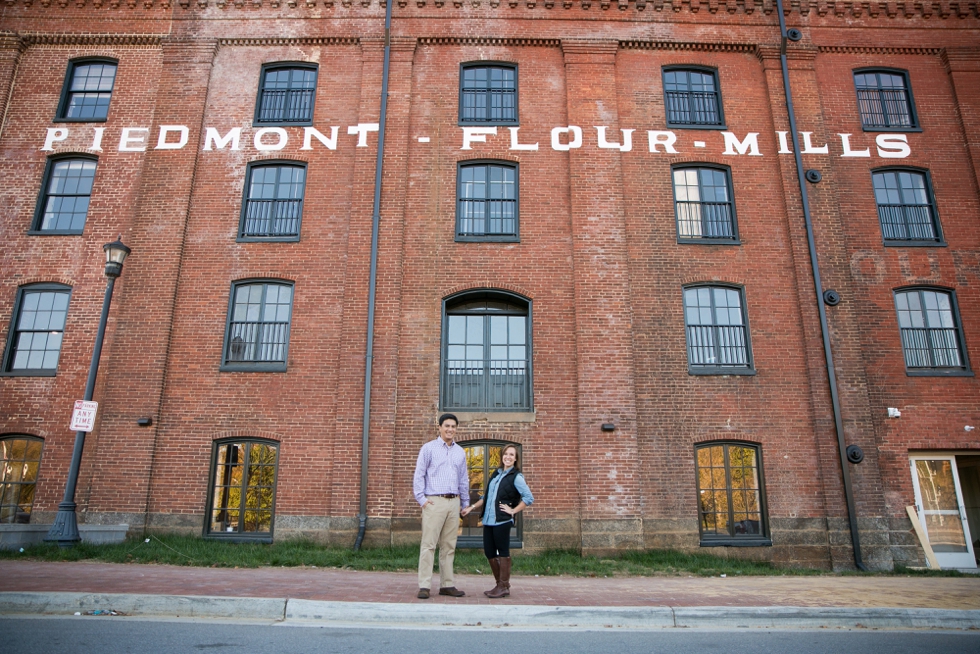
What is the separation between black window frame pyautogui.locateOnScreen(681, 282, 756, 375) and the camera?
12938 millimetres

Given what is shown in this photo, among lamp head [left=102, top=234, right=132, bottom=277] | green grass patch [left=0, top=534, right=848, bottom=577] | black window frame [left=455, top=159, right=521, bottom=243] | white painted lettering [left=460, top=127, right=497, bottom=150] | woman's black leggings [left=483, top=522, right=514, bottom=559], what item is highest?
white painted lettering [left=460, top=127, right=497, bottom=150]

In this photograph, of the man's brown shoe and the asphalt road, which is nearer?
the asphalt road

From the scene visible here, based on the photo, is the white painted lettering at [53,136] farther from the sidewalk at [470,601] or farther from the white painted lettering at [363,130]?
the sidewalk at [470,601]

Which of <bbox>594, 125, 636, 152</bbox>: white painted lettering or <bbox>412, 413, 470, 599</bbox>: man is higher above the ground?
<bbox>594, 125, 636, 152</bbox>: white painted lettering

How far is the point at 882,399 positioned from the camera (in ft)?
42.7

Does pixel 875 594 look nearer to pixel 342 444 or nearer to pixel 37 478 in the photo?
pixel 342 444

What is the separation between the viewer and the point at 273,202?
1400 cm

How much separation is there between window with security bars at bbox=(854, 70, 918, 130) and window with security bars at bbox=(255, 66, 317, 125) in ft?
45.3

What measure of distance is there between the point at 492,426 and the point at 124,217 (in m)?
9.87

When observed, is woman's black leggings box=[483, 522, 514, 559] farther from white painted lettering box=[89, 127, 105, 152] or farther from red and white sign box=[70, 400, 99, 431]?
white painted lettering box=[89, 127, 105, 152]

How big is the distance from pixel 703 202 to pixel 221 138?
38.1ft

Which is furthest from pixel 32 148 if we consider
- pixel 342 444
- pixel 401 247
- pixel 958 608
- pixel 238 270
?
pixel 958 608

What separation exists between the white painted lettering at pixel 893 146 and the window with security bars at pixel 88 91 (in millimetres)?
19139

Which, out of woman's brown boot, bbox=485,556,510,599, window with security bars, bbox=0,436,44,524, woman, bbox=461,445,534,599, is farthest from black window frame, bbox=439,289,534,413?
window with security bars, bbox=0,436,44,524
